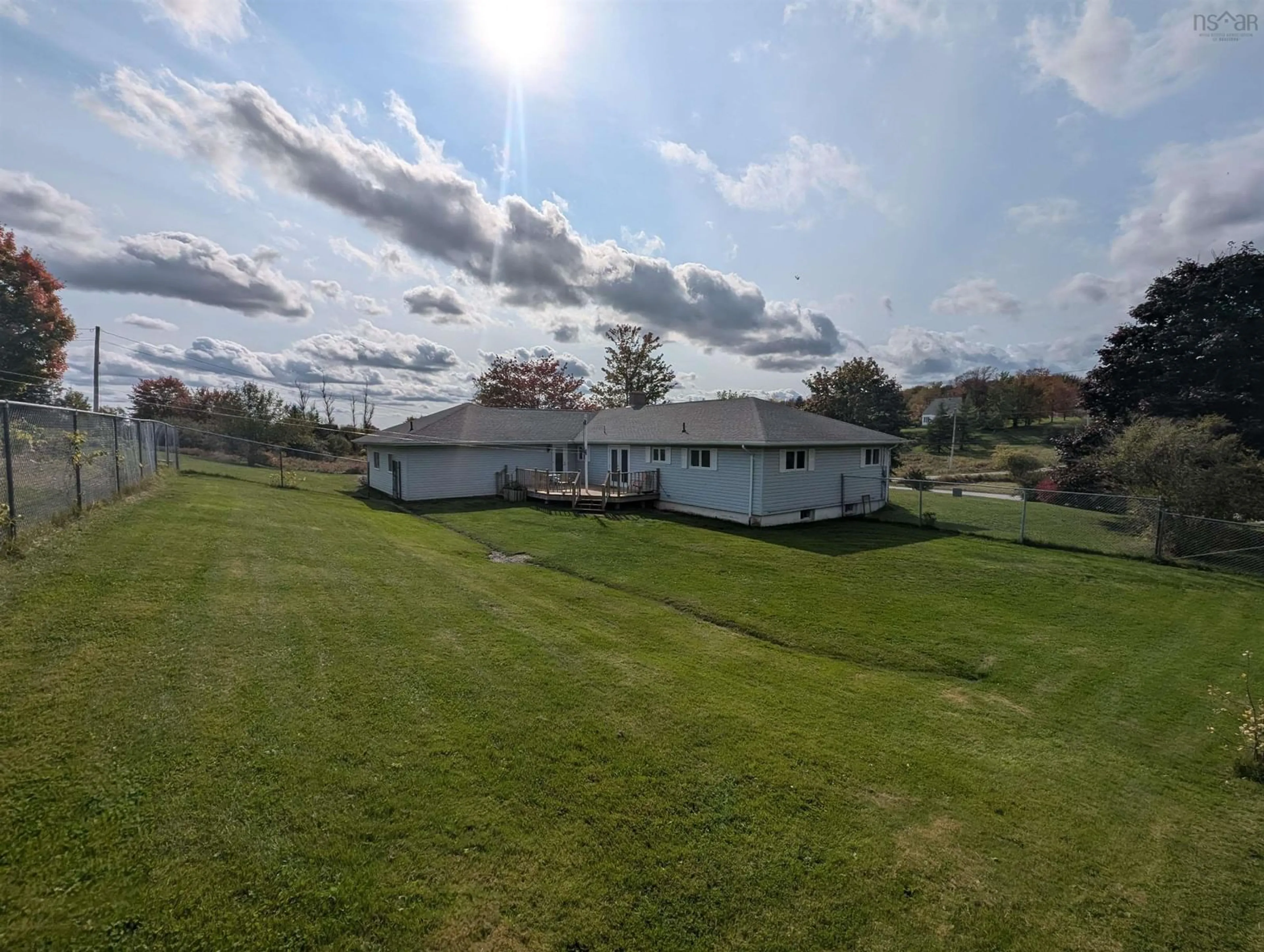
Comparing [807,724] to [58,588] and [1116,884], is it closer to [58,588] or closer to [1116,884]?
[1116,884]

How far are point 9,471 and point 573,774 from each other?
7.17 m

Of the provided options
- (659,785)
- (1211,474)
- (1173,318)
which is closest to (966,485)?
(1173,318)

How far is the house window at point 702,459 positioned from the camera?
17656 millimetres

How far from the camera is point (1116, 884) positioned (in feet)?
10.5

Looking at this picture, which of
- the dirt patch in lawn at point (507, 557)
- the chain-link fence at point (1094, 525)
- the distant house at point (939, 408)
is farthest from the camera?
the distant house at point (939, 408)

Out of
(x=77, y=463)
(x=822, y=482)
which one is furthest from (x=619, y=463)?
(x=77, y=463)

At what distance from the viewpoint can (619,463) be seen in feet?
73.1

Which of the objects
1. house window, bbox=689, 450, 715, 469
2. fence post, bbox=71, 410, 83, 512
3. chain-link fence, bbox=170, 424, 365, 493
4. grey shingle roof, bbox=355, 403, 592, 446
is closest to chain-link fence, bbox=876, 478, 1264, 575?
house window, bbox=689, 450, 715, 469

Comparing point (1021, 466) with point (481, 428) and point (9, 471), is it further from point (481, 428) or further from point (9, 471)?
point (9, 471)

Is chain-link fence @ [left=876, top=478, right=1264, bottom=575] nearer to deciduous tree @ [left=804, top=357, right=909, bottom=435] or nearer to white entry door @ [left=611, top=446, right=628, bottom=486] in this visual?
white entry door @ [left=611, top=446, right=628, bottom=486]

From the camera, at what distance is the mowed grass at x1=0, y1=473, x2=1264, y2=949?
105 inches

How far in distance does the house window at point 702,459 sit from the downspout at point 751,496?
62.5 inches

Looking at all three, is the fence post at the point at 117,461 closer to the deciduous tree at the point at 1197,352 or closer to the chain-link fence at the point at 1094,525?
the chain-link fence at the point at 1094,525

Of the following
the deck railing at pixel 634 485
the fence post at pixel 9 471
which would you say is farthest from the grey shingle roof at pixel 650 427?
the fence post at pixel 9 471
